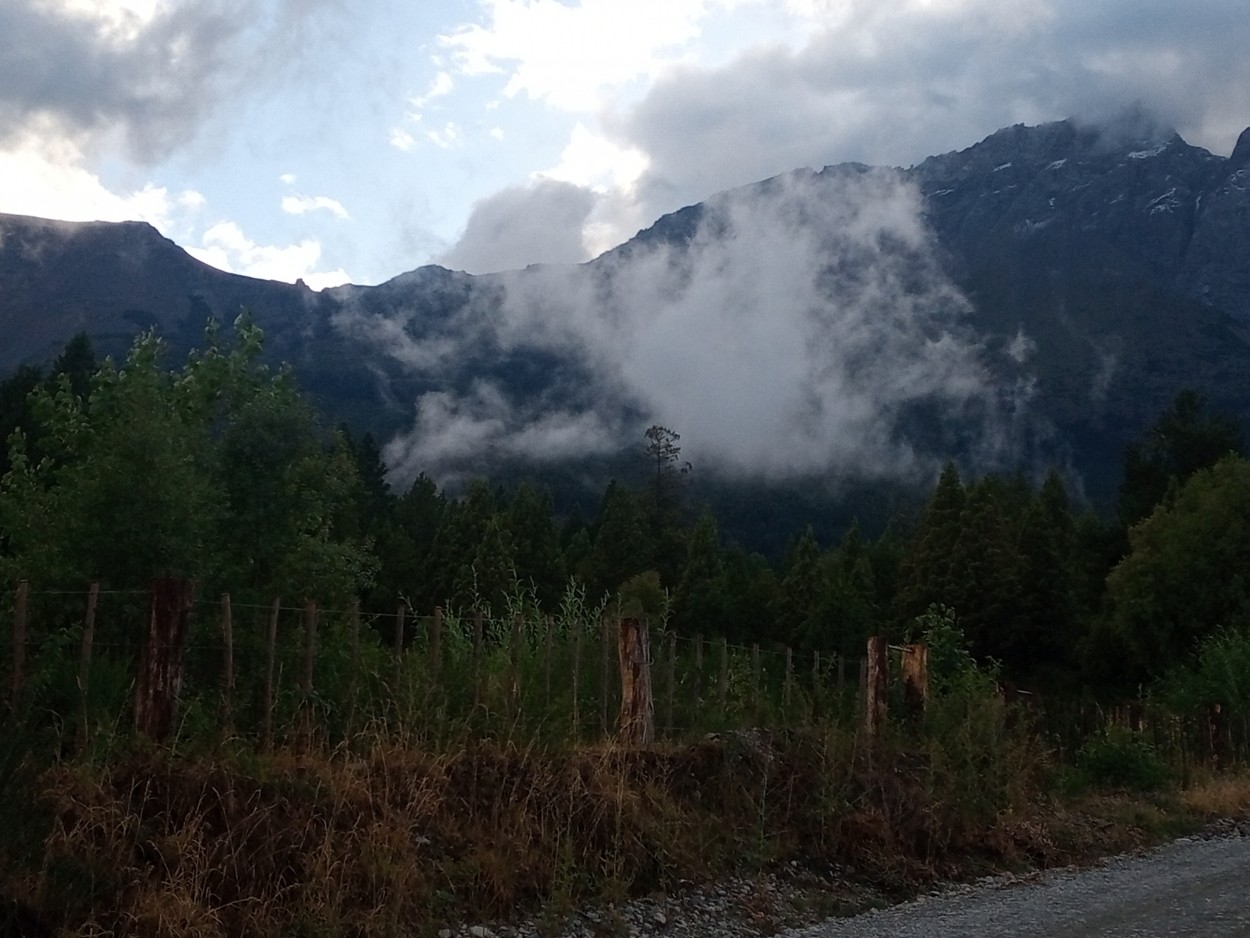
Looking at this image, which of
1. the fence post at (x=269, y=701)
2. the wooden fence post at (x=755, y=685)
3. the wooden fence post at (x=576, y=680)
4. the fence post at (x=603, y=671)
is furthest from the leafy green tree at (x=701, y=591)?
the fence post at (x=269, y=701)

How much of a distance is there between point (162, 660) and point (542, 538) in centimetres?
6089

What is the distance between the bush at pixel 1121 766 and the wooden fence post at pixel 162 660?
1439cm

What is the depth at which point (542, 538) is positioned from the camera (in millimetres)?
69188

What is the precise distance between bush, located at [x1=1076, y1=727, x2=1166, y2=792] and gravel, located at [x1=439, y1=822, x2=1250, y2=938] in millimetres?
6376

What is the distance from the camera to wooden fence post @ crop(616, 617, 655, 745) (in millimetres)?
11219

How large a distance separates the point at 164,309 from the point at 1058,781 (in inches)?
7783

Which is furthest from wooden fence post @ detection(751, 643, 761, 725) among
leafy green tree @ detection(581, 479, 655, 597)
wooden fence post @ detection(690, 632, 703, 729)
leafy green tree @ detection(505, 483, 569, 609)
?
leafy green tree @ detection(581, 479, 655, 597)

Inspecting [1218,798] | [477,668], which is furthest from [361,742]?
[1218,798]

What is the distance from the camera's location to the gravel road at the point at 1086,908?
350 inches

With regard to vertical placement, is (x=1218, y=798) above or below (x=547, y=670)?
below

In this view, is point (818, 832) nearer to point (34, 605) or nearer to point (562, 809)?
point (562, 809)

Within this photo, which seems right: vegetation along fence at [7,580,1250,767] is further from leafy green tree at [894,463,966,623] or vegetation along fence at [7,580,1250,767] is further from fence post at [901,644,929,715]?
leafy green tree at [894,463,966,623]

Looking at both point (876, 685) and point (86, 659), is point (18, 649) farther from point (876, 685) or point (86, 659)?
point (876, 685)

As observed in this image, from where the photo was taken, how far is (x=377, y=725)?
31.0 ft
